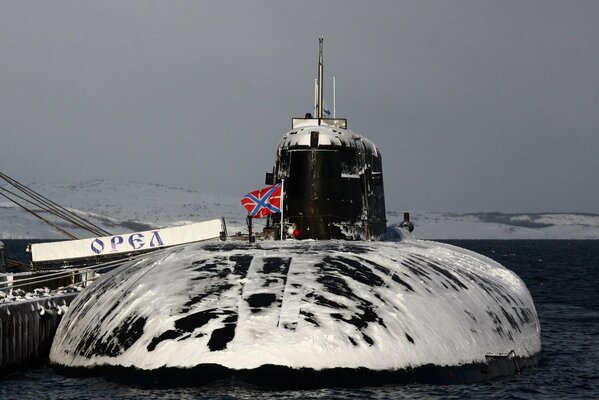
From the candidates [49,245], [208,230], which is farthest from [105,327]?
[49,245]

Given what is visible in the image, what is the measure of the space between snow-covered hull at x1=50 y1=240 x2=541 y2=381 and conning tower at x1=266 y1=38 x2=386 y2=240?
3.85 meters

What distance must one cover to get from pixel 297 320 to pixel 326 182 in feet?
33.9

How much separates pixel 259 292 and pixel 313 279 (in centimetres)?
137

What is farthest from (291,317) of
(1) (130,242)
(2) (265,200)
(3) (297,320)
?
(1) (130,242)

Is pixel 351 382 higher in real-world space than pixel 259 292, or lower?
lower

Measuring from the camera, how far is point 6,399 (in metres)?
18.7

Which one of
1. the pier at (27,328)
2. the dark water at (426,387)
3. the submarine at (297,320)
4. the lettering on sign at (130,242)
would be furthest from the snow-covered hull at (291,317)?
the lettering on sign at (130,242)

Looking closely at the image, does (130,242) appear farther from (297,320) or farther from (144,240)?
(297,320)

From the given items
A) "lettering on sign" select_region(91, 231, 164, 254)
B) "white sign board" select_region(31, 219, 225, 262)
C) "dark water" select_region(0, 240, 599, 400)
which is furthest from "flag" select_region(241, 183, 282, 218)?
"dark water" select_region(0, 240, 599, 400)

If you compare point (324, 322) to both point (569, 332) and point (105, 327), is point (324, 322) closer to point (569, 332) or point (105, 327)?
point (105, 327)

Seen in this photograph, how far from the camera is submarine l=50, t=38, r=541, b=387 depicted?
1669 cm

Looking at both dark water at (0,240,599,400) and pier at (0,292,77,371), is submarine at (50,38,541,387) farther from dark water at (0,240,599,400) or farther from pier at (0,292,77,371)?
pier at (0,292,77,371)

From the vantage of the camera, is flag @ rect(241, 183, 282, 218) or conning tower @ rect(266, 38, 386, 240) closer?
flag @ rect(241, 183, 282, 218)

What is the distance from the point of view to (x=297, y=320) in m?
17.3
